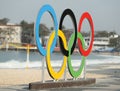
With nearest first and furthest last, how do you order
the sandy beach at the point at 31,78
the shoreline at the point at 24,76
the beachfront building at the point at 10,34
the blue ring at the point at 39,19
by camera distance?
the blue ring at the point at 39,19, the sandy beach at the point at 31,78, the shoreline at the point at 24,76, the beachfront building at the point at 10,34

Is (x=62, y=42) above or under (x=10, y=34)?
under

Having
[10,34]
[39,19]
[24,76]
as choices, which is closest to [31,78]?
[24,76]

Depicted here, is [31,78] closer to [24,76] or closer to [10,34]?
[24,76]

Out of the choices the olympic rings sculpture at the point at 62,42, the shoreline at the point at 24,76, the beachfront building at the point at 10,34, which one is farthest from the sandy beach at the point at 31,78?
the beachfront building at the point at 10,34

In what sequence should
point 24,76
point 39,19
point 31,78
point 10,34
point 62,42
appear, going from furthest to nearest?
point 10,34 → point 24,76 → point 31,78 → point 62,42 → point 39,19

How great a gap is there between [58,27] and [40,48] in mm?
1655

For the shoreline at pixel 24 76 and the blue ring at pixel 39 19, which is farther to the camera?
the shoreline at pixel 24 76

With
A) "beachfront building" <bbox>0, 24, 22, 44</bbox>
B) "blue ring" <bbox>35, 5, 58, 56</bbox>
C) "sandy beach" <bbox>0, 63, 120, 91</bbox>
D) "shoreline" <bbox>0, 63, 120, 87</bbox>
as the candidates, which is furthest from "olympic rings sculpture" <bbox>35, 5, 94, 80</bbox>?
"beachfront building" <bbox>0, 24, 22, 44</bbox>

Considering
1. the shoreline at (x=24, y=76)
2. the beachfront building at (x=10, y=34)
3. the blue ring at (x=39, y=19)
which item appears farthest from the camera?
the beachfront building at (x=10, y=34)

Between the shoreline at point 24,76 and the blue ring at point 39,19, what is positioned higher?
the blue ring at point 39,19

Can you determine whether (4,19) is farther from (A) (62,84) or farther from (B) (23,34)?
(A) (62,84)

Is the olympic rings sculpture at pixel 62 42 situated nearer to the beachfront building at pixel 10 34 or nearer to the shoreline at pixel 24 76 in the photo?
the shoreline at pixel 24 76

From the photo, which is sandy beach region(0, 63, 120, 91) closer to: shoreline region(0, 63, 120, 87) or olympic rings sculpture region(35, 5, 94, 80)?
shoreline region(0, 63, 120, 87)

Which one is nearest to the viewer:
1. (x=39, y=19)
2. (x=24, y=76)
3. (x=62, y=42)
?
(x=39, y=19)
